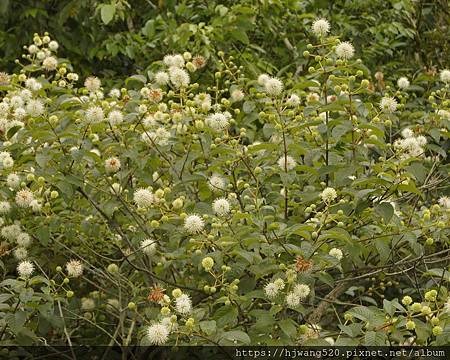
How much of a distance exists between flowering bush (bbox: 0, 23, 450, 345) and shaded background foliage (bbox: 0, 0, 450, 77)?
1.57m

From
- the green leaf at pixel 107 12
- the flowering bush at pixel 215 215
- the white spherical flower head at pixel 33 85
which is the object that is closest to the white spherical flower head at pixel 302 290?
the flowering bush at pixel 215 215

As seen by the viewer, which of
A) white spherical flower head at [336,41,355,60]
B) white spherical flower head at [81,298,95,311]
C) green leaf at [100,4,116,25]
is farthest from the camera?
green leaf at [100,4,116,25]

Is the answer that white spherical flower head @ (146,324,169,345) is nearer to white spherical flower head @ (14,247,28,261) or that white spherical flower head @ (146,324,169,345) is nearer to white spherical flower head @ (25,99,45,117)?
white spherical flower head @ (14,247,28,261)

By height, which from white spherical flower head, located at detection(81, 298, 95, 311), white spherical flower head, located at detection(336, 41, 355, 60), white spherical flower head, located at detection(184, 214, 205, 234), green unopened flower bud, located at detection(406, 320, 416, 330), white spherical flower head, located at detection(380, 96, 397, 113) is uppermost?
white spherical flower head, located at detection(336, 41, 355, 60)

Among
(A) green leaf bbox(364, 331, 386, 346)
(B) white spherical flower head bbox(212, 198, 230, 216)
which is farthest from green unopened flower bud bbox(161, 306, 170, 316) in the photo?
(A) green leaf bbox(364, 331, 386, 346)

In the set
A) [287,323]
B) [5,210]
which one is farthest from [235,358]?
[5,210]

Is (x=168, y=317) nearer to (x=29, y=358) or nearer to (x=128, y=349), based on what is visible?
(x=128, y=349)

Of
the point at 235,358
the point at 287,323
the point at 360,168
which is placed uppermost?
the point at 360,168

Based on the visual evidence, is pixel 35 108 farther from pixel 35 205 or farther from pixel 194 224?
pixel 194 224

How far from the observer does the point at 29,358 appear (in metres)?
3.22

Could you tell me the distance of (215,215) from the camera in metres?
2.80

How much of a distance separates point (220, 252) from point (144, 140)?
2.22ft

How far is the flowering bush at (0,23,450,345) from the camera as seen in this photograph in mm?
2484

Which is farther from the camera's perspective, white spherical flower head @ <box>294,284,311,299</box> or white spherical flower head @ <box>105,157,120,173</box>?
white spherical flower head @ <box>105,157,120,173</box>
